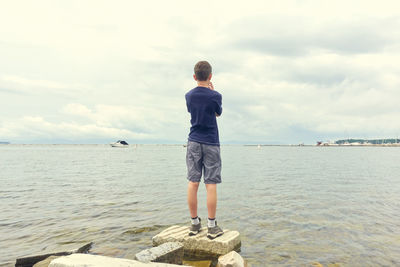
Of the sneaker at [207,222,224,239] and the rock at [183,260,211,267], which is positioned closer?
the rock at [183,260,211,267]

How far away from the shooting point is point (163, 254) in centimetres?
422

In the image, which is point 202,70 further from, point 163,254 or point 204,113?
point 163,254

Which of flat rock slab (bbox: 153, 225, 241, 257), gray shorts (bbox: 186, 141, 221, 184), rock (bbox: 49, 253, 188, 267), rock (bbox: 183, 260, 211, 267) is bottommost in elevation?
rock (bbox: 183, 260, 211, 267)

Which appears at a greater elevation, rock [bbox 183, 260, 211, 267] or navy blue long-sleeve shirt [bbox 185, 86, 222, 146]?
navy blue long-sleeve shirt [bbox 185, 86, 222, 146]

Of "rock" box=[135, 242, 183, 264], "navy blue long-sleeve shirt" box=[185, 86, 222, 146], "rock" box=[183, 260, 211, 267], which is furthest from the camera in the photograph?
"navy blue long-sleeve shirt" box=[185, 86, 222, 146]

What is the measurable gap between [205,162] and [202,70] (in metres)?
1.90

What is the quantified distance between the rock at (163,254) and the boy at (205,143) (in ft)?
2.95

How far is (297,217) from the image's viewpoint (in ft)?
29.1

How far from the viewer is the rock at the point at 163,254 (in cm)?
399

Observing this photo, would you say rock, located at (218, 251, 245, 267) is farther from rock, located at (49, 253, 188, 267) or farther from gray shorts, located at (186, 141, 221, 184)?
gray shorts, located at (186, 141, 221, 184)

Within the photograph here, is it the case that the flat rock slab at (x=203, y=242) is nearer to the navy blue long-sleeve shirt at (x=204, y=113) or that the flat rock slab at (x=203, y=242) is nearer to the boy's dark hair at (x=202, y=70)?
the navy blue long-sleeve shirt at (x=204, y=113)

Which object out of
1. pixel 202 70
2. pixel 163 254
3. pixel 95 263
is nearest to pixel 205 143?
pixel 202 70

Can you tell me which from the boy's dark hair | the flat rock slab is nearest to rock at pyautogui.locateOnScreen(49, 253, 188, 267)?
the flat rock slab

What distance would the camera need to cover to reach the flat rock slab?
5.13 meters
